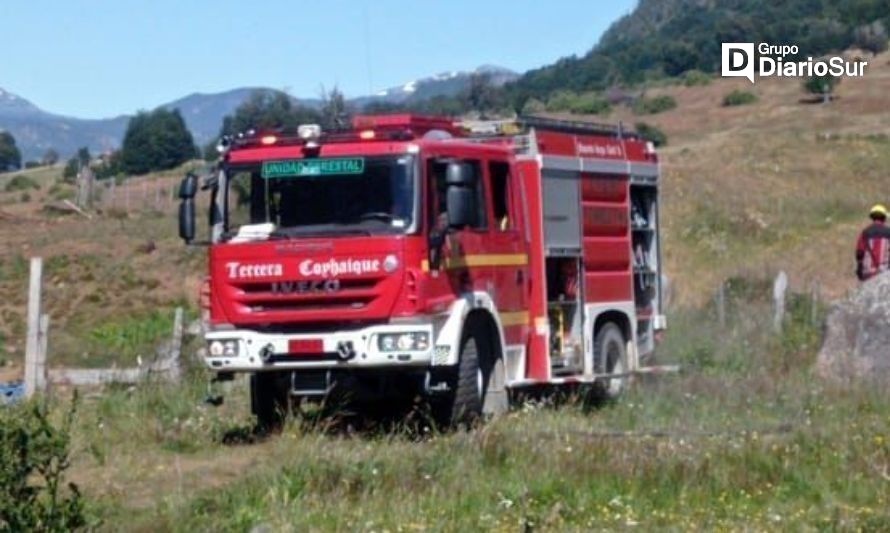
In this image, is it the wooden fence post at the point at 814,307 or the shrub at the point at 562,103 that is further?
the shrub at the point at 562,103

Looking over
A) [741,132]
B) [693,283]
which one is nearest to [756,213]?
[693,283]

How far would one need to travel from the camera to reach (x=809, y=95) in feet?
265

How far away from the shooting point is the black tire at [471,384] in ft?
51.9

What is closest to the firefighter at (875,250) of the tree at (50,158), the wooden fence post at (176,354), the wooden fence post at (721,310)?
the wooden fence post at (721,310)

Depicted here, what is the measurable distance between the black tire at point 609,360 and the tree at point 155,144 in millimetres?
61060

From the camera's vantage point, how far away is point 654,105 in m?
82.3

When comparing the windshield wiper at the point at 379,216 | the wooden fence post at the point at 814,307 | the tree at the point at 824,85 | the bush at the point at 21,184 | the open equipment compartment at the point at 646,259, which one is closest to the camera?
the windshield wiper at the point at 379,216

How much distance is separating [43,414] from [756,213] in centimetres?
3858

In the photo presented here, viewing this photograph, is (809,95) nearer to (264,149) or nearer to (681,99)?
(681,99)

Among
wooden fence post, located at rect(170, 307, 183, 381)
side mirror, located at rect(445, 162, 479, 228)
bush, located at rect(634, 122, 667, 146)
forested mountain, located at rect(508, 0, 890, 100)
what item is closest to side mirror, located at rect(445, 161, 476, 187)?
side mirror, located at rect(445, 162, 479, 228)

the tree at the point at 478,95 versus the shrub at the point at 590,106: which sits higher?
the shrub at the point at 590,106

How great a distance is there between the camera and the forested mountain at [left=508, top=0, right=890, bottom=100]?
9438 centimetres

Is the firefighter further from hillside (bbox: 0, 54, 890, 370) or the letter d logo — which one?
the letter d logo

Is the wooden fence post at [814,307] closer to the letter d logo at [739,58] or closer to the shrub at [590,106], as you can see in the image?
the shrub at [590,106]
